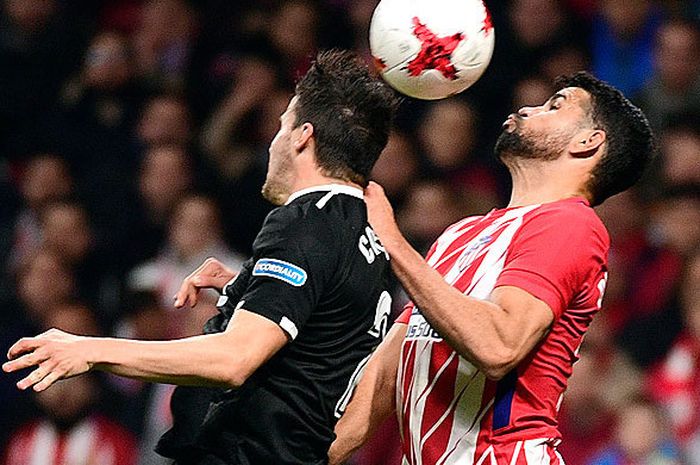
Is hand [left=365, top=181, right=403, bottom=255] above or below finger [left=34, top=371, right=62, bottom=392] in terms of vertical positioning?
below

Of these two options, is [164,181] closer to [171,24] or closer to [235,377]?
[171,24]

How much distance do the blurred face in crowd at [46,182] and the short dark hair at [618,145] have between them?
4.23m

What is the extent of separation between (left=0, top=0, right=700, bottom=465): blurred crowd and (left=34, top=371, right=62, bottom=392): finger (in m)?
3.08

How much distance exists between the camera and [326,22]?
7367 millimetres

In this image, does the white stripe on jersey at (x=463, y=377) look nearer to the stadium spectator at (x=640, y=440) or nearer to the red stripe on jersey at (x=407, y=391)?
the red stripe on jersey at (x=407, y=391)

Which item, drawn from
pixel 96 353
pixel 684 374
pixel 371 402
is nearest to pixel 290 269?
pixel 96 353

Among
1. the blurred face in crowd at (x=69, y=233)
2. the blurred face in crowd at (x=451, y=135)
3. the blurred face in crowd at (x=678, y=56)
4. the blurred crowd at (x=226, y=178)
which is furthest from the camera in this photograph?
the blurred face in crowd at (x=69, y=233)

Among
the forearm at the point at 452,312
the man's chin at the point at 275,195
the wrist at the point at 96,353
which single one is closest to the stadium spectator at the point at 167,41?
the man's chin at the point at 275,195

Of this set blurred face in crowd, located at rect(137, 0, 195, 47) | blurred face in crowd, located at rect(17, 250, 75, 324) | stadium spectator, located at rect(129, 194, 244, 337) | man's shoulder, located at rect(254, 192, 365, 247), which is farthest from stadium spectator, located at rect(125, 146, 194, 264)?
man's shoulder, located at rect(254, 192, 365, 247)

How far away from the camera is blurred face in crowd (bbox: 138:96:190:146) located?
749 centimetres

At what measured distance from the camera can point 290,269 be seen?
327cm

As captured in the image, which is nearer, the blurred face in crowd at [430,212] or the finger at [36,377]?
the finger at [36,377]

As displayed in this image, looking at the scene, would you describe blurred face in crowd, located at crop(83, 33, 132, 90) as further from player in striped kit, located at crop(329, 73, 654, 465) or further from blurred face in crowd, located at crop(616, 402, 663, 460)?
player in striped kit, located at crop(329, 73, 654, 465)

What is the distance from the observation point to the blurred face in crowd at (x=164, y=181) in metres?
7.20
